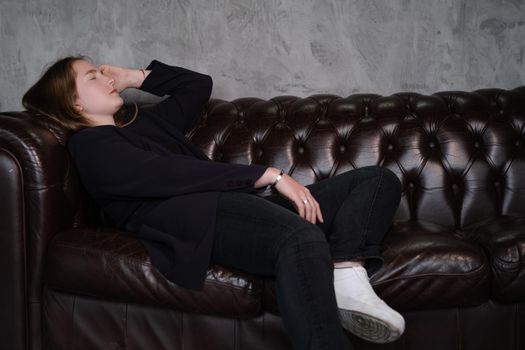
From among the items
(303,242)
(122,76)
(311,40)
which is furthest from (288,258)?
(311,40)

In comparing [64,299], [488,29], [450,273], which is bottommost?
[64,299]

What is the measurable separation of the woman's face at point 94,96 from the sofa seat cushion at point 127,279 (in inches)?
18.3

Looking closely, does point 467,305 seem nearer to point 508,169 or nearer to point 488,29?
point 508,169

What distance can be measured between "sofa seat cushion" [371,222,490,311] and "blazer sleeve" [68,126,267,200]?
0.49 metres

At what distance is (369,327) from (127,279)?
0.74 metres

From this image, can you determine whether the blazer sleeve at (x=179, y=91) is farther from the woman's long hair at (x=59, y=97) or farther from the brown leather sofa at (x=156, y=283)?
the brown leather sofa at (x=156, y=283)

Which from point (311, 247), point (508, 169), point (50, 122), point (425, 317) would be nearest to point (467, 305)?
point (425, 317)

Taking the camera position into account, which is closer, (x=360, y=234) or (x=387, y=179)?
(x=360, y=234)

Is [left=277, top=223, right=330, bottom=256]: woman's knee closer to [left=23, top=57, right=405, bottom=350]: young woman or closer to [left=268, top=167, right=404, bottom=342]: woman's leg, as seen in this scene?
[left=23, top=57, right=405, bottom=350]: young woman

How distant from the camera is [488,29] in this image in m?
2.50

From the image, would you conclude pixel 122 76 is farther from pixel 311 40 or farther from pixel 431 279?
pixel 431 279

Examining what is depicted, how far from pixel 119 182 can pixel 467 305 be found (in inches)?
45.5

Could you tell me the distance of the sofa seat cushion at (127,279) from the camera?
1450 mm

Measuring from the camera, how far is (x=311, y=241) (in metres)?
1.28
